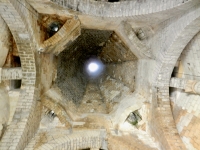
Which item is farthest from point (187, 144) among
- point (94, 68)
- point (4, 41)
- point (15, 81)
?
point (94, 68)

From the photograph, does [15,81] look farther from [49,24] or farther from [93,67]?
[93,67]

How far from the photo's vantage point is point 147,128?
530 centimetres

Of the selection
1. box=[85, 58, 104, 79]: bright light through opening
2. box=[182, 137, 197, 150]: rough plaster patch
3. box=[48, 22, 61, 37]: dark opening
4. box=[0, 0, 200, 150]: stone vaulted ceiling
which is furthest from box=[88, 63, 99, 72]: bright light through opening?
box=[182, 137, 197, 150]: rough plaster patch

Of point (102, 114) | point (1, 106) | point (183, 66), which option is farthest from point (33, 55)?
point (183, 66)

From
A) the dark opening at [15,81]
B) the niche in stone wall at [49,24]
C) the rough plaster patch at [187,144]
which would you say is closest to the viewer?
the rough plaster patch at [187,144]

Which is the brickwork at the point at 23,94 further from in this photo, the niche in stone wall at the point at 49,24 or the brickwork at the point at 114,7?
the brickwork at the point at 114,7

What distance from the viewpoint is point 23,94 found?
4.92 m

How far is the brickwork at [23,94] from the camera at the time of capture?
13.7 feet

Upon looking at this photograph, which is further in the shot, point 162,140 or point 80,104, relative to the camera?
point 80,104

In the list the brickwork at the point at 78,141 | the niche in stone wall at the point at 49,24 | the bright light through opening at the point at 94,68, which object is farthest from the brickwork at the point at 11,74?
the bright light through opening at the point at 94,68

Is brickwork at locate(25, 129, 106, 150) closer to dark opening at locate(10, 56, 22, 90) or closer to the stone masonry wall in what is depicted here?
dark opening at locate(10, 56, 22, 90)

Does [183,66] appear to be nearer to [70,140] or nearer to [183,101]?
[183,101]

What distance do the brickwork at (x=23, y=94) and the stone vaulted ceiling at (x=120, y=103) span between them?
0.8 inches

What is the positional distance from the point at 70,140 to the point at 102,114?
1376 millimetres
